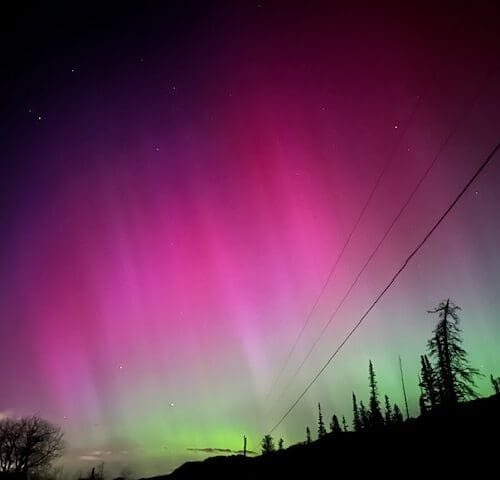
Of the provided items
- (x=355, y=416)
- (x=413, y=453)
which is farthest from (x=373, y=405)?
(x=413, y=453)

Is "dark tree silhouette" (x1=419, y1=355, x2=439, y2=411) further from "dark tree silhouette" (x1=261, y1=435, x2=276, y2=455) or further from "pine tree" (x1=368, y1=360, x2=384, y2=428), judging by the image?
"dark tree silhouette" (x1=261, y1=435, x2=276, y2=455)

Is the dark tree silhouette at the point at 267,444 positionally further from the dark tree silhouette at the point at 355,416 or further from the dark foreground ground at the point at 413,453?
the dark foreground ground at the point at 413,453

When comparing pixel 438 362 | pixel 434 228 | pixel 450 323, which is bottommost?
pixel 434 228

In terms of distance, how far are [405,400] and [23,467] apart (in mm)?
75433

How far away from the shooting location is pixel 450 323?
4534cm

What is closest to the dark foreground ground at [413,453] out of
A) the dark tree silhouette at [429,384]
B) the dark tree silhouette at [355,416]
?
the dark tree silhouette at [429,384]

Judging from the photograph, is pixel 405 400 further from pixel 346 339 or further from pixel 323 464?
pixel 346 339

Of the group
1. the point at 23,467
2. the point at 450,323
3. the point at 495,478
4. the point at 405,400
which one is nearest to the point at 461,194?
the point at 495,478

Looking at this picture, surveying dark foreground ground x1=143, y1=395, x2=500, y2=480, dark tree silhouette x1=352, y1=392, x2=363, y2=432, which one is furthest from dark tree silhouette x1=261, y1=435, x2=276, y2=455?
dark foreground ground x1=143, y1=395, x2=500, y2=480

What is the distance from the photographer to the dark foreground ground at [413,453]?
18.1 m

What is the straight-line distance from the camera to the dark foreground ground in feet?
59.5

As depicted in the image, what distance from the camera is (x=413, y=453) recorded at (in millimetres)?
22000

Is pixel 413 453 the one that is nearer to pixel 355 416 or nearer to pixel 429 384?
pixel 429 384

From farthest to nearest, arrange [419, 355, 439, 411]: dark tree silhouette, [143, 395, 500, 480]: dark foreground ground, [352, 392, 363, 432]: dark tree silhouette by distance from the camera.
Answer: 1. [352, 392, 363, 432]: dark tree silhouette
2. [419, 355, 439, 411]: dark tree silhouette
3. [143, 395, 500, 480]: dark foreground ground
